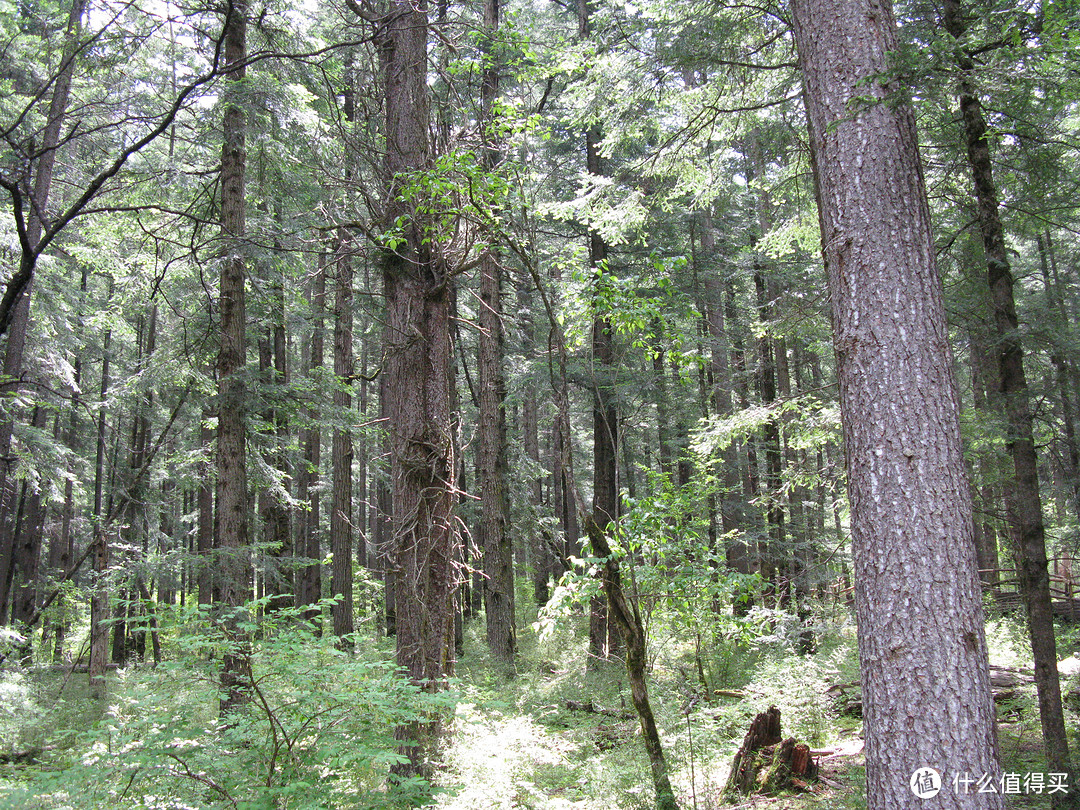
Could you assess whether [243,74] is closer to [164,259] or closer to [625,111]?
[164,259]

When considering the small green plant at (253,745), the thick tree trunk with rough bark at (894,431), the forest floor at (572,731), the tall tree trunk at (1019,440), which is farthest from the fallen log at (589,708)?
the thick tree trunk with rough bark at (894,431)

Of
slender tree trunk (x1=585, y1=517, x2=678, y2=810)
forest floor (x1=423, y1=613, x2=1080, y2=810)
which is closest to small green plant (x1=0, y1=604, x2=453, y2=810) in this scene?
forest floor (x1=423, y1=613, x2=1080, y2=810)

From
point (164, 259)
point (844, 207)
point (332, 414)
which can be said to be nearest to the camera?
point (844, 207)

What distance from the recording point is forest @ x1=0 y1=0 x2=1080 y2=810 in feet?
10.5

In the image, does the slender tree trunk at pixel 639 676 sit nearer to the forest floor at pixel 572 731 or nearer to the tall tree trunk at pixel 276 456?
the forest floor at pixel 572 731

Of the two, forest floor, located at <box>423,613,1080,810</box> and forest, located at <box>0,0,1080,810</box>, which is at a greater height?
forest, located at <box>0,0,1080,810</box>

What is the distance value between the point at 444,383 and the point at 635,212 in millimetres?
3395

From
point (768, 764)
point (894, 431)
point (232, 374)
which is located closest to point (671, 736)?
point (768, 764)

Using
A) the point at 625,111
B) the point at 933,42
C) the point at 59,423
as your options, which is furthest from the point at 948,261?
the point at 59,423

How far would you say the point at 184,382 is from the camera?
32.2ft

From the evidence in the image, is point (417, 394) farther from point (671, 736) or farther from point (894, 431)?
point (671, 736)

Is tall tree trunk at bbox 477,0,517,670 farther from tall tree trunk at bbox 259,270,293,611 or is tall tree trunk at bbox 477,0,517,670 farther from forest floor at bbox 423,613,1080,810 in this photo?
tall tree trunk at bbox 259,270,293,611

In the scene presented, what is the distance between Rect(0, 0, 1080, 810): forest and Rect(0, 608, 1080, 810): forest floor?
2.5 inches

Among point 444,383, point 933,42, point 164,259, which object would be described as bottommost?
point 444,383
